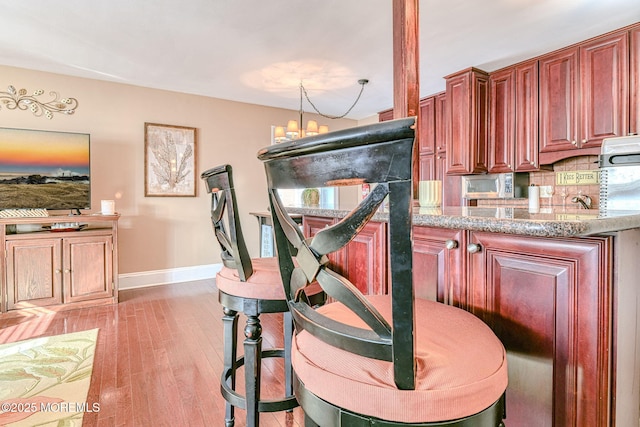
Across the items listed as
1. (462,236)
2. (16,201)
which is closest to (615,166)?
(462,236)

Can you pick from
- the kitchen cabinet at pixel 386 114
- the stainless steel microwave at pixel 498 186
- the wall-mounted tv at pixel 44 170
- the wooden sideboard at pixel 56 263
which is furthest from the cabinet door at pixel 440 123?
the wall-mounted tv at pixel 44 170

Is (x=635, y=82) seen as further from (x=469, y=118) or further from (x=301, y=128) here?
(x=301, y=128)

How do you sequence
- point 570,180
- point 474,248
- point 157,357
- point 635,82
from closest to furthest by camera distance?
point 474,248
point 157,357
point 635,82
point 570,180

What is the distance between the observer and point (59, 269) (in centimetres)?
318

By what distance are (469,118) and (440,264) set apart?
309cm

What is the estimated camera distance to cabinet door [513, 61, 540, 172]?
132 inches

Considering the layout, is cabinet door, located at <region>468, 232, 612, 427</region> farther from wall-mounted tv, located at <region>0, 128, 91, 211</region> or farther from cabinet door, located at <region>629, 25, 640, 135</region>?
wall-mounted tv, located at <region>0, 128, 91, 211</region>

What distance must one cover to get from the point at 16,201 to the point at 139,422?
121 inches

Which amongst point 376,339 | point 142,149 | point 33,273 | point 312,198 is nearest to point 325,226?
point 376,339

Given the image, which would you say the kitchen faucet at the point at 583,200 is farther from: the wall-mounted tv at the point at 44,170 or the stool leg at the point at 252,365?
the wall-mounted tv at the point at 44,170

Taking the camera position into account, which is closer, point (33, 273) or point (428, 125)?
point (33, 273)

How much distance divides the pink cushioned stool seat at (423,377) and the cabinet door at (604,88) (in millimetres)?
3139

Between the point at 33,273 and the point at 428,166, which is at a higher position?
the point at 428,166

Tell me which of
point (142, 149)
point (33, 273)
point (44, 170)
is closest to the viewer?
point (33, 273)
